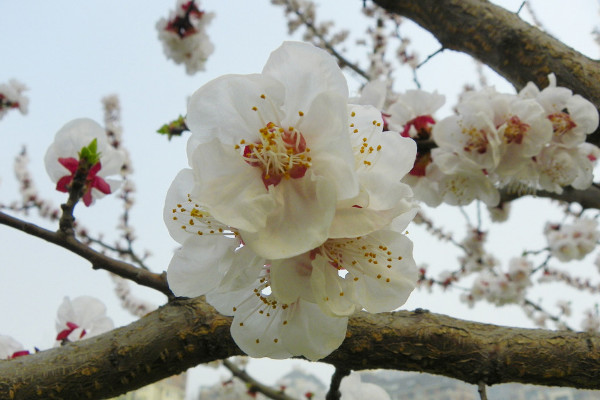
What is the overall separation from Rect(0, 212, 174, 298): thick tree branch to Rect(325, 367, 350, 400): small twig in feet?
1.36

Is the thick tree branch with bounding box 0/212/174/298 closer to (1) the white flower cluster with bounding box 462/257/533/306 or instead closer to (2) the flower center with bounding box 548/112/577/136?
(2) the flower center with bounding box 548/112/577/136

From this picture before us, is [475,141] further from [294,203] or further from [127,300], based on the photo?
[127,300]

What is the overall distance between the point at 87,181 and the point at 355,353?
968 millimetres

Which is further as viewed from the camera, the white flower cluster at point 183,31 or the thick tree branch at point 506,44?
the white flower cluster at point 183,31

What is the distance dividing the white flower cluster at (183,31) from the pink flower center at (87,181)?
98.0 inches

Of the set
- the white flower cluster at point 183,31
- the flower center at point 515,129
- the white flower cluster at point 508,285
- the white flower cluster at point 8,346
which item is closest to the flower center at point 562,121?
the flower center at point 515,129

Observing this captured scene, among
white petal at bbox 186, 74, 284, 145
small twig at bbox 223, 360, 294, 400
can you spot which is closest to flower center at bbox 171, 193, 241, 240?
white petal at bbox 186, 74, 284, 145

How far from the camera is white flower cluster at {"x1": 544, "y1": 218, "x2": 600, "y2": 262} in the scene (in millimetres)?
4363

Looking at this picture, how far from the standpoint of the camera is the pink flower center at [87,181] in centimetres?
147

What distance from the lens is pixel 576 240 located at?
14.5 feet

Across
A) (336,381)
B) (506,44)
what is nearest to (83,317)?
(336,381)

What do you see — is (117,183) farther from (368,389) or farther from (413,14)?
(413,14)

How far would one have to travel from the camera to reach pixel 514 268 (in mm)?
4734

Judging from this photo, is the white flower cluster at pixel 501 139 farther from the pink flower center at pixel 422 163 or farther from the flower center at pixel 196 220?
the flower center at pixel 196 220
